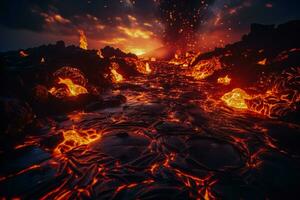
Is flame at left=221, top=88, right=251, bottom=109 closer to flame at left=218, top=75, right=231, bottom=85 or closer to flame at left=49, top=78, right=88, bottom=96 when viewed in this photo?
flame at left=218, top=75, right=231, bottom=85

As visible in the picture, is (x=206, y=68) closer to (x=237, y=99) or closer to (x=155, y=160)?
(x=237, y=99)

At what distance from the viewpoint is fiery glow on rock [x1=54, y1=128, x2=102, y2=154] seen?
261 inches

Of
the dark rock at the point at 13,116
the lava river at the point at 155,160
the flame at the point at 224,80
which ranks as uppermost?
the flame at the point at 224,80

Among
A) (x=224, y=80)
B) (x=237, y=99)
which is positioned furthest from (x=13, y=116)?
(x=224, y=80)

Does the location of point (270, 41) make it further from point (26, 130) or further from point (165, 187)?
point (26, 130)

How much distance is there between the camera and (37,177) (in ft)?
16.7

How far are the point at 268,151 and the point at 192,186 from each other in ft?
12.0

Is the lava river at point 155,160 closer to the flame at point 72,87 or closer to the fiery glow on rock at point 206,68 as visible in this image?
the flame at point 72,87

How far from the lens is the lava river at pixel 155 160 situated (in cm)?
461

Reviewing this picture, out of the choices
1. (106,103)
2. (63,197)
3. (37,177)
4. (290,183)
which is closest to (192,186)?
(290,183)

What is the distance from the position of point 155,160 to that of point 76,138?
3.43m

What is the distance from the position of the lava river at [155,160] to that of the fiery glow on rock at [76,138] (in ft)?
0.11

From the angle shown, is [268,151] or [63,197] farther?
[268,151]

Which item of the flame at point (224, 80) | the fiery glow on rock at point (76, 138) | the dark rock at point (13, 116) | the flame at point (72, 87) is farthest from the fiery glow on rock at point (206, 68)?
the dark rock at point (13, 116)
